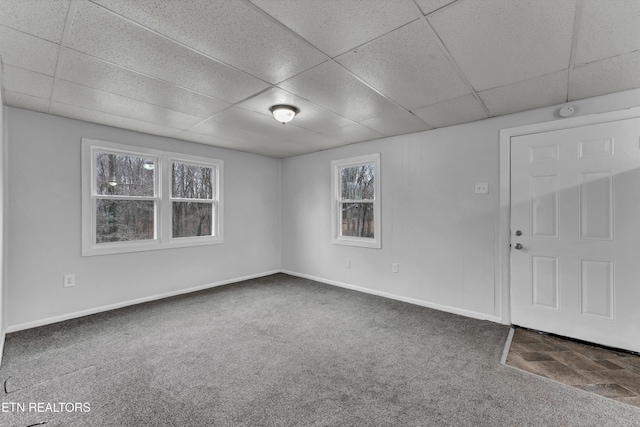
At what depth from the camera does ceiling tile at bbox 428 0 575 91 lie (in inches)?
61.3

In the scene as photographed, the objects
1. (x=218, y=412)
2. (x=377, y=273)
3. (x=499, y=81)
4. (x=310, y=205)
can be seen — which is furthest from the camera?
(x=310, y=205)

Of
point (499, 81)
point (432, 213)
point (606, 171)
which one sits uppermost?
point (499, 81)

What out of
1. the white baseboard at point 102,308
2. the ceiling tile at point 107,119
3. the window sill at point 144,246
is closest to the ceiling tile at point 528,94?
the ceiling tile at point 107,119

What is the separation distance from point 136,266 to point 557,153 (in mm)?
A: 5150

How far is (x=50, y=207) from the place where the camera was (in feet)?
10.5

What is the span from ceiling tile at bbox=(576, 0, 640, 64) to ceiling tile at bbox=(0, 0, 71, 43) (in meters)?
2.85

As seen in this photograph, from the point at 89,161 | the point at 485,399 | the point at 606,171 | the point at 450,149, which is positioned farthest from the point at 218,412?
the point at 606,171

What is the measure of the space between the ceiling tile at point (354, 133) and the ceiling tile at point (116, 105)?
1742mm

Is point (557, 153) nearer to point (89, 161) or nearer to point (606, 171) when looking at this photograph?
point (606, 171)

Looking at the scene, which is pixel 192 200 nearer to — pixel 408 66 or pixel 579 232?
pixel 408 66

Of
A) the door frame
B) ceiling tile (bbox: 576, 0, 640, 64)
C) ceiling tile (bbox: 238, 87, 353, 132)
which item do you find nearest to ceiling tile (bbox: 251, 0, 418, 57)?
ceiling tile (bbox: 238, 87, 353, 132)

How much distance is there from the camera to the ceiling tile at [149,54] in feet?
5.51

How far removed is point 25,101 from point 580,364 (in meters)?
5.60

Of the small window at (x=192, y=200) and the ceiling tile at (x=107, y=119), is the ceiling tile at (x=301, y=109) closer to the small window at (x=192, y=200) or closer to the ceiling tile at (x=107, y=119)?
the ceiling tile at (x=107, y=119)
